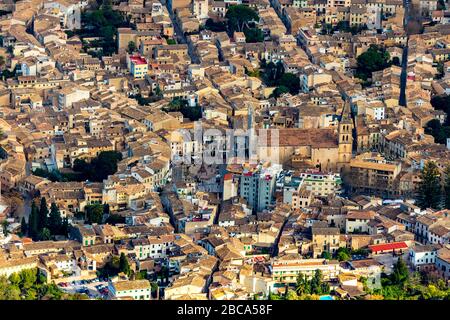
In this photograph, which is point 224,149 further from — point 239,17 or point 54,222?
point 239,17

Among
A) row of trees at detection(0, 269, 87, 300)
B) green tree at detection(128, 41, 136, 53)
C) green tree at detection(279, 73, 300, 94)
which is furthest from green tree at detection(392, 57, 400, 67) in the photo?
row of trees at detection(0, 269, 87, 300)

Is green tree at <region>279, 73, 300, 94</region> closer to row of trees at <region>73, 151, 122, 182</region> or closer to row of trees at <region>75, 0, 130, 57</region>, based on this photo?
row of trees at <region>75, 0, 130, 57</region>

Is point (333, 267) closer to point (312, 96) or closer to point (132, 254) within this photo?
point (132, 254)

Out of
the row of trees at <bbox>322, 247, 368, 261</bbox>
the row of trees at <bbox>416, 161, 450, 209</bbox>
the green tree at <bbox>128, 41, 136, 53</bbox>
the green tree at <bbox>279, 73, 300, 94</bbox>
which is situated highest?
the green tree at <bbox>128, 41, 136, 53</bbox>

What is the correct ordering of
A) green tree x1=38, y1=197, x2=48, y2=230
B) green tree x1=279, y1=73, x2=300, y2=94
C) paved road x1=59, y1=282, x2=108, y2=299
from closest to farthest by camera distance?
paved road x1=59, y1=282, x2=108, y2=299 < green tree x1=38, y1=197, x2=48, y2=230 < green tree x1=279, y1=73, x2=300, y2=94

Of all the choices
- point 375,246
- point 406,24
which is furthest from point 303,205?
point 406,24

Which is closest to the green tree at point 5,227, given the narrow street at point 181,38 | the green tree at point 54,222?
the green tree at point 54,222

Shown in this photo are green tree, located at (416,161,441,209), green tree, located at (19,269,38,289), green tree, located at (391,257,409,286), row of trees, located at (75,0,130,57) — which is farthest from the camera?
row of trees, located at (75,0,130,57)
